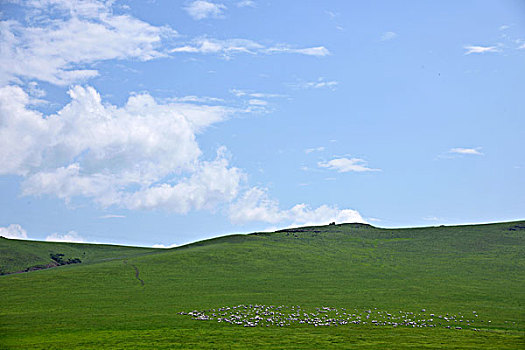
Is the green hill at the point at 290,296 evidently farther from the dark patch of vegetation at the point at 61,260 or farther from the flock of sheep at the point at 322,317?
the dark patch of vegetation at the point at 61,260

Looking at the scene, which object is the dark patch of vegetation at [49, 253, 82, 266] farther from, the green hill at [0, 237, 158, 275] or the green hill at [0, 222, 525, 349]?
the green hill at [0, 222, 525, 349]

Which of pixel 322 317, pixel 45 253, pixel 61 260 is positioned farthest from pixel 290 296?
pixel 45 253

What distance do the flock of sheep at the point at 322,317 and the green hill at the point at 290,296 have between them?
0.22 metres

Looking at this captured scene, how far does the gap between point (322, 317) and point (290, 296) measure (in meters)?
15.5

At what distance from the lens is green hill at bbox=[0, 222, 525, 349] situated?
4453 centimetres

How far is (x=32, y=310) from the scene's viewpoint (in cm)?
6038

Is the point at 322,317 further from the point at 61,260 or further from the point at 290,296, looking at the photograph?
the point at 61,260

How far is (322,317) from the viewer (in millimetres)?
54312

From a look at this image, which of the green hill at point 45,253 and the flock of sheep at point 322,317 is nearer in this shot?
the flock of sheep at point 322,317

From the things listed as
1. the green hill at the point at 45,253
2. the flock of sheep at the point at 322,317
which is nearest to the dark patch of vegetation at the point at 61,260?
the green hill at the point at 45,253

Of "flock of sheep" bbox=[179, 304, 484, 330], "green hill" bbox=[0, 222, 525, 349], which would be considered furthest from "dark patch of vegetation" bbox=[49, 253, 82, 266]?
"flock of sheep" bbox=[179, 304, 484, 330]

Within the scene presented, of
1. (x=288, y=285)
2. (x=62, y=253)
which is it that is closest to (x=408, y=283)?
(x=288, y=285)

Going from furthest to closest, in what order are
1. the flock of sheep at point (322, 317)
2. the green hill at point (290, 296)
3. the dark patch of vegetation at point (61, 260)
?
the dark patch of vegetation at point (61, 260) → the flock of sheep at point (322, 317) → the green hill at point (290, 296)

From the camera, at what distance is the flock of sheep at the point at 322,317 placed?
51500 millimetres
